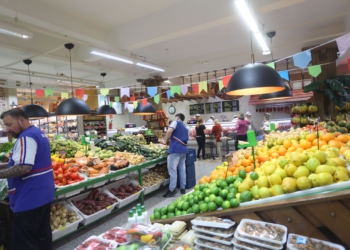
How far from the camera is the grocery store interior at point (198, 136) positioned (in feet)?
5.55

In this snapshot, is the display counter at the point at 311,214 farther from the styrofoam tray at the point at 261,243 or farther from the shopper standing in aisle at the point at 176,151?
the shopper standing in aisle at the point at 176,151

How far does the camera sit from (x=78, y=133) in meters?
13.5

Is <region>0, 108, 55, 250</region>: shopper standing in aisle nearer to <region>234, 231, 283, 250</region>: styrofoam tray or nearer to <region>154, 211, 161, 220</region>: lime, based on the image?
<region>154, 211, 161, 220</region>: lime

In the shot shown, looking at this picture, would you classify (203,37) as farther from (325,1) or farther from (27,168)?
(27,168)

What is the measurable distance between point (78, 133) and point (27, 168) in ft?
38.8

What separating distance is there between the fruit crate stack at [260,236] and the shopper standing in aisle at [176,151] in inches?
137

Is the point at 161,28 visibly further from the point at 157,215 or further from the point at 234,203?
the point at 234,203

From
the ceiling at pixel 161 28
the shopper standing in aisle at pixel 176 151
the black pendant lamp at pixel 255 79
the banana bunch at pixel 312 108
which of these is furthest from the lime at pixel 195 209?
the banana bunch at pixel 312 108

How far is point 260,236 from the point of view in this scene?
5.16 feet

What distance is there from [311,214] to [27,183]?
2665 mm

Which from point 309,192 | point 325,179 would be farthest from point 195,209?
point 325,179

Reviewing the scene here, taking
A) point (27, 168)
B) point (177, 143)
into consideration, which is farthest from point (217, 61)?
point (27, 168)

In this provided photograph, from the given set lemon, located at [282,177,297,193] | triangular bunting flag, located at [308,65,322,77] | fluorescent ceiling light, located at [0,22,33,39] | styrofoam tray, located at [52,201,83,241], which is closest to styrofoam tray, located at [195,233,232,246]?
lemon, located at [282,177,297,193]

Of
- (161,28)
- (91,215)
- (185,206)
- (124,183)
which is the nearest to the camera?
(185,206)
